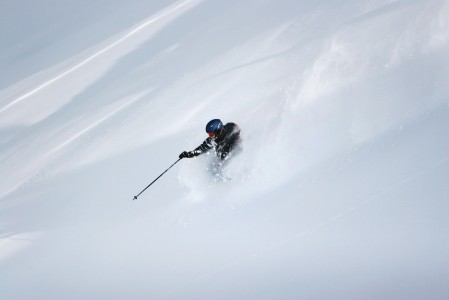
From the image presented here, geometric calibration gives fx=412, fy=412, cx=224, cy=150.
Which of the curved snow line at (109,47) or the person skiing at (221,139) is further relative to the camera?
the curved snow line at (109,47)

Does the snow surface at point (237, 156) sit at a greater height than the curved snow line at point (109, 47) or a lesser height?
→ lesser

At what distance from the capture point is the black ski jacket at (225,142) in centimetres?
580

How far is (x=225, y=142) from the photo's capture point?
19.2ft

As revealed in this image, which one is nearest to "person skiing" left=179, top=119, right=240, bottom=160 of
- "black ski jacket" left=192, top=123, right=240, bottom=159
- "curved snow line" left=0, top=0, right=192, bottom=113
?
"black ski jacket" left=192, top=123, right=240, bottom=159

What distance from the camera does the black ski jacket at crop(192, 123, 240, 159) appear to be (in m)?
5.80

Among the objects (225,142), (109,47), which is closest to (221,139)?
(225,142)

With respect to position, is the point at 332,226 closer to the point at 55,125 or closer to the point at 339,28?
the point at 339,28

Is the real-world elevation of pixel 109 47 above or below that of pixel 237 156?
above

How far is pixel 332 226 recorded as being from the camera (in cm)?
461

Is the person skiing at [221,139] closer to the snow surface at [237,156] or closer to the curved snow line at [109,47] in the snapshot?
the snow surface at [237,156]

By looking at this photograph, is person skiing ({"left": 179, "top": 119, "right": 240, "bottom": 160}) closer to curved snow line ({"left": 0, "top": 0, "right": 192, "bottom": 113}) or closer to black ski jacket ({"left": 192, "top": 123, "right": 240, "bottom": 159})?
black ski jacket ({"left": 192, "top": 123, "right": 240, "bottom": 159})

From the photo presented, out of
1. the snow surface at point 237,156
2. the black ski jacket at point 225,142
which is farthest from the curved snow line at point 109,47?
the black ski jacket at point 225,142

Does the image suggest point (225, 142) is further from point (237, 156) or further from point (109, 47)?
point (109, 47)

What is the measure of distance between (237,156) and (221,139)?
17.7 inches
